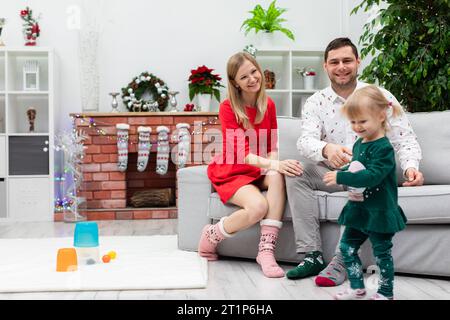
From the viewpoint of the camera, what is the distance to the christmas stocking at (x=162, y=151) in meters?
4.82

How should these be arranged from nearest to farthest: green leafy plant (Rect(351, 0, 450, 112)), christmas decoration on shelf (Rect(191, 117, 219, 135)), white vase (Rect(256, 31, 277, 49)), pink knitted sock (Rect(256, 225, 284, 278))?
pink knitted sock (Rect(256, 225, 284, 278)), green leafy plant (Rect(351, 0, 450, 112)), christmas decoration on shelf (Rect(191, 117, 219, 135)), white vase (Rect(256, 31, 277, 49))

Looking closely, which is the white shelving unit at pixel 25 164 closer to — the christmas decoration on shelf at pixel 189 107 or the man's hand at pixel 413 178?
the christmas decoration on shelf at pixel 189 107

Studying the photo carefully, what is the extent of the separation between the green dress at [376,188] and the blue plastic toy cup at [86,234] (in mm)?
1178

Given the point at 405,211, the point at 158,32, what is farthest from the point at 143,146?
the point at 405,211

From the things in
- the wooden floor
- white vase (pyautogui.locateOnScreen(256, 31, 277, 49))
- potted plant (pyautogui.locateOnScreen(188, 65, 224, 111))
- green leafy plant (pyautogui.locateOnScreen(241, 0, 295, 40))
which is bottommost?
the wooden floor

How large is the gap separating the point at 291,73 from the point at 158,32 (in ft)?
3.97

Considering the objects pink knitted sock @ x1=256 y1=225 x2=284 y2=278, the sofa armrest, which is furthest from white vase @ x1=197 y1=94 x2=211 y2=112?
pink knitted sock @ x1=256 y1=225 x2=284 y2=278

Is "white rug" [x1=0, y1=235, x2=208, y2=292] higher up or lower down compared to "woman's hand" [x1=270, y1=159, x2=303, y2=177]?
lower down

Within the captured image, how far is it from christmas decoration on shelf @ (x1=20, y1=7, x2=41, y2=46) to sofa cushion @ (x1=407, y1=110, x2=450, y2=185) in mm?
3318

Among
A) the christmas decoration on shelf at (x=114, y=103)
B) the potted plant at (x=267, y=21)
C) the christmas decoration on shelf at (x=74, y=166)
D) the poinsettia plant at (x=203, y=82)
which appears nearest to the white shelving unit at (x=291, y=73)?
the potted plant at (x=267, y=21)

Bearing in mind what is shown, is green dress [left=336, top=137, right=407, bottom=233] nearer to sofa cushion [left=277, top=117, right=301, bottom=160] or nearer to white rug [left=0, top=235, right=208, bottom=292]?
white rug [left=0, top=235, right=208, bottom=292]

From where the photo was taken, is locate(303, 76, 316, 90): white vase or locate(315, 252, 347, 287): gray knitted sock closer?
locate(315, 252, 347, 287): gray knitted sock

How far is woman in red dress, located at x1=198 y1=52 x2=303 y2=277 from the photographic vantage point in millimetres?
2535

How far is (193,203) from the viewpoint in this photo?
115 inches
